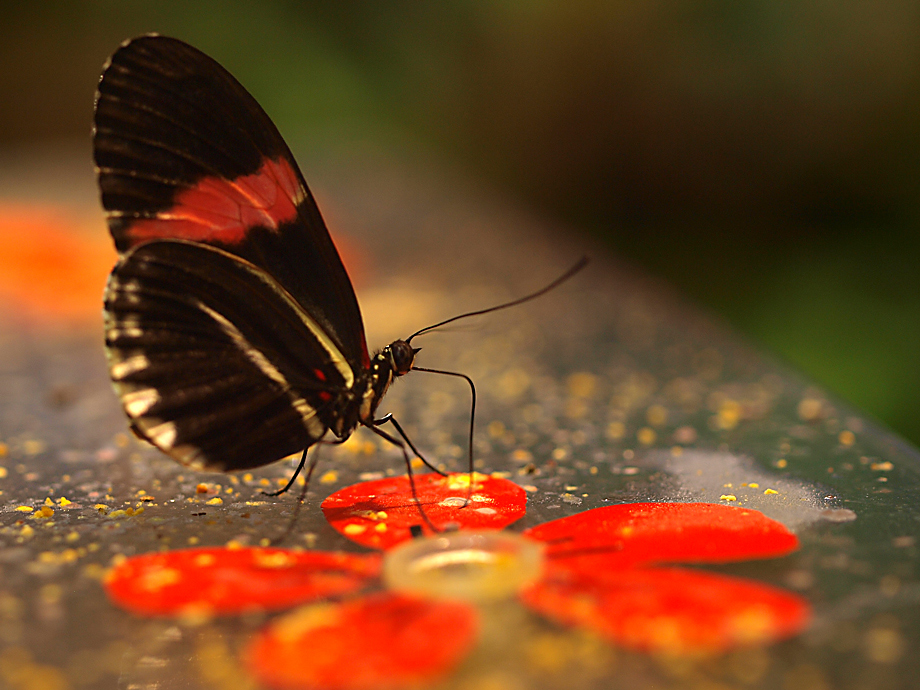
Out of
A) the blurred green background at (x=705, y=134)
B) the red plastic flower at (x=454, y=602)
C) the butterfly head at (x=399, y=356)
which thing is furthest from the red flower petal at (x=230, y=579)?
the blurred green background at (x=705, y=134)

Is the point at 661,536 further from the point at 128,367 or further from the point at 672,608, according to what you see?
the point at 128,367

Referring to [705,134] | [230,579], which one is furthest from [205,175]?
[705,134]

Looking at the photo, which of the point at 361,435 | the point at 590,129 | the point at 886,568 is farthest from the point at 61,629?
the point at 590,129

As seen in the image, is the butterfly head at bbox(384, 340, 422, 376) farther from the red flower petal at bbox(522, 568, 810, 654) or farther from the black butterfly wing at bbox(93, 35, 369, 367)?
the red flower petal at bbox(522, 568, 810, 654)

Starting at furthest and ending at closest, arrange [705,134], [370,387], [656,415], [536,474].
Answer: [705,134], [656,415], [536,474], [370,387]

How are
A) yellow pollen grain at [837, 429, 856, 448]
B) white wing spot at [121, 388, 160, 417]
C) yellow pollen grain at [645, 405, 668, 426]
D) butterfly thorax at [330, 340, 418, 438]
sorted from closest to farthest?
white wing spot at [121, 388, 160, 417]
butterfly thorax at [330, 340, 418, 438]
yellow pollen grain at [837, 429, 856, 448]
yellow pollen grain at [645, 405, 668, 426]

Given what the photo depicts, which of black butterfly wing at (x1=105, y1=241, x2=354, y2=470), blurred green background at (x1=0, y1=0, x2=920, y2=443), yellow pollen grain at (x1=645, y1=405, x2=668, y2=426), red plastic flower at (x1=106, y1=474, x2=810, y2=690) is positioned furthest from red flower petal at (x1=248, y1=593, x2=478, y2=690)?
blurred green background at (x1=0, y1=0, x2=920, y2=443)
